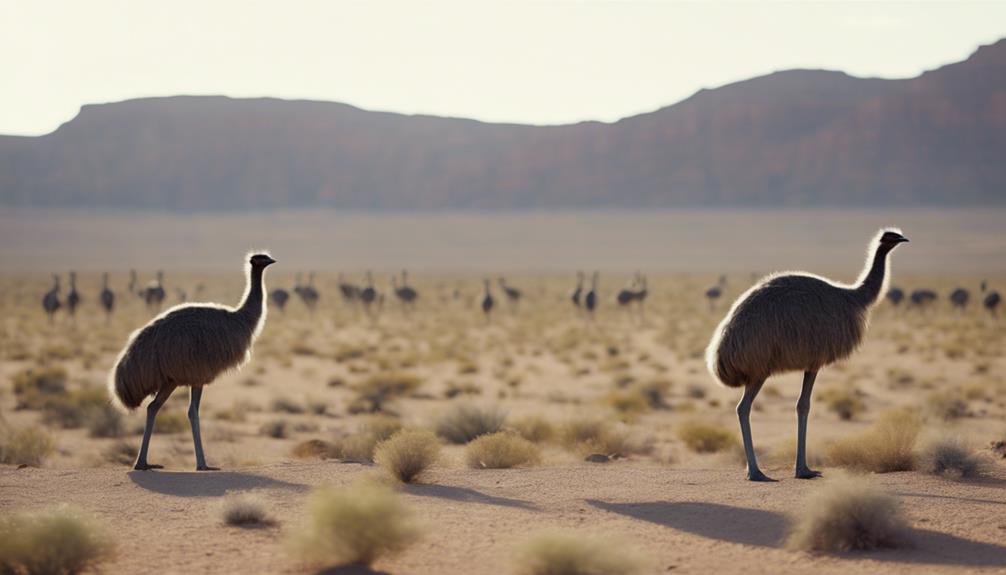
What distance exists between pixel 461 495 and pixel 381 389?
39.9 feet

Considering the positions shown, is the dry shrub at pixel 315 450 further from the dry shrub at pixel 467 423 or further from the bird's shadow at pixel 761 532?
the bird's shadow at pixel 761 532

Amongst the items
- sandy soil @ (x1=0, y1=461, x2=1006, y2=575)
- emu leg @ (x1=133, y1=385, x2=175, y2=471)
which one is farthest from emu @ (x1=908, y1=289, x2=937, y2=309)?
emu leg @ (x1=133, y1=385, x2=175, y2=471)

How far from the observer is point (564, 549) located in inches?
264

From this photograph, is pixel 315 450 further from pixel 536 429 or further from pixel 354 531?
pixel 354 531

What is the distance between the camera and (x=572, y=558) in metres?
6.69

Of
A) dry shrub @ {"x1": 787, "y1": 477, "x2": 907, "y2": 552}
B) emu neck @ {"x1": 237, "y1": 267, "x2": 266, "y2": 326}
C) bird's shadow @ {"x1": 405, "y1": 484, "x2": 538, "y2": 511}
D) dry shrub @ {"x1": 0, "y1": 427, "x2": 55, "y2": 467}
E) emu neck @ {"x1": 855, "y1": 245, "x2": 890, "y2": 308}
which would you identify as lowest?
dry shrub @ {"x1": 0, "y1": 427, "x2": 55, "y2": 467}

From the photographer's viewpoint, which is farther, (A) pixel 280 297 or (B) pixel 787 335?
(A) pixel 280 297

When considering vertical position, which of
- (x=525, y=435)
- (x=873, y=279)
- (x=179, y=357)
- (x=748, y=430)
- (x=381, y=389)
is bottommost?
(x=381, y=389)

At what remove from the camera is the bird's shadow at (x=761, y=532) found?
744cm

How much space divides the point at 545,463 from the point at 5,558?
662 centimetres

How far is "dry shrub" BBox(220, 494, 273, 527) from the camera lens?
856 centimetres

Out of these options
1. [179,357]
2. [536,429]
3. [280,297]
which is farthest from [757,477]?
[280,297]

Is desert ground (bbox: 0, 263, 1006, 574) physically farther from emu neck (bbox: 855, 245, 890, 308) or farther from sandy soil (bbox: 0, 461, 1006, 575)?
emu neck (bbox: 855, 245, 890, 308)

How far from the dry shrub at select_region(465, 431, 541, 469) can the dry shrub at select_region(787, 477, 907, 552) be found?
446 centimetres
